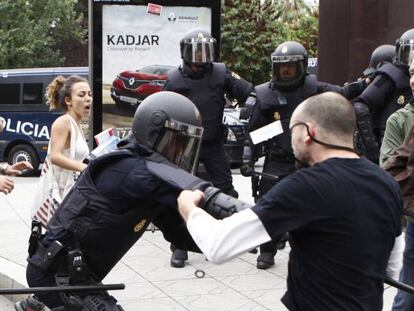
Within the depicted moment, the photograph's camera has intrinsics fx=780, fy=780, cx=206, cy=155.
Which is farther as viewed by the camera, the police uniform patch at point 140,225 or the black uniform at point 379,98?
the black uniform at point 379,98

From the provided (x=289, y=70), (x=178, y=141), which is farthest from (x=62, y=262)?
(x=289, y=70)

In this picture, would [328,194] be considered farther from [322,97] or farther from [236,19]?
[236,19]

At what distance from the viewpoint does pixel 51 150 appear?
5.76 m

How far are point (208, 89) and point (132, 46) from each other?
7.64ft

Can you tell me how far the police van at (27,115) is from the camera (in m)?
18.3

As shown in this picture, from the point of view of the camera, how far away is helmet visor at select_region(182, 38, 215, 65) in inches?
274

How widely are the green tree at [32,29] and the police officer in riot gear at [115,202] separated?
28931 mm

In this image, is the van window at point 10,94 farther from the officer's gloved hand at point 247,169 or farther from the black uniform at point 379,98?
the black uniform at point 379,98

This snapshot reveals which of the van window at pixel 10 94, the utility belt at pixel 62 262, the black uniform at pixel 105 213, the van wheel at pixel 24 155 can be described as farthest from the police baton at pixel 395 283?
the van window at pixel 10 94

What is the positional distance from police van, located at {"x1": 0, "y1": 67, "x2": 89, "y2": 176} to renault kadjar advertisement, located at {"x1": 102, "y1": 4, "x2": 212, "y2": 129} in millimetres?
9420

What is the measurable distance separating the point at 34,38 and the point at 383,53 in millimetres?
26263

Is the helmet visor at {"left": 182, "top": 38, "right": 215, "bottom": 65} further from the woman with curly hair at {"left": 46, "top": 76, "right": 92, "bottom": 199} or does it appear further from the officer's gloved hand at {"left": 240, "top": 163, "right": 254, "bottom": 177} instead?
the woman with curly hair at {"left": 46, "top": 76, "right": 92, "bottom": 199}

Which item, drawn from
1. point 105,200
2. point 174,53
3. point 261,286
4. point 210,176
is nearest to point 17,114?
point 174,53

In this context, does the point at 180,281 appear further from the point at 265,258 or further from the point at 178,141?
the point at 178,141
